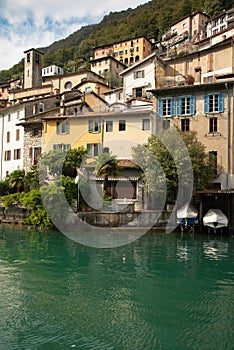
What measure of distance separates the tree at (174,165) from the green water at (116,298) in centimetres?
632

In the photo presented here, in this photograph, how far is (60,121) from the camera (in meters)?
40.6

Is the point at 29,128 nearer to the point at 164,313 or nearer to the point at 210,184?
the point at 210,184

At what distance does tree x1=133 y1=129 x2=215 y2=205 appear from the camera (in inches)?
1123

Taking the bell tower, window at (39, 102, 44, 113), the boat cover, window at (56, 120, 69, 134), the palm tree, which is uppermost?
the bell tower

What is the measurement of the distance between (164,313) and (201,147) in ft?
63.5

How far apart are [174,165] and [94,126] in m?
12.5

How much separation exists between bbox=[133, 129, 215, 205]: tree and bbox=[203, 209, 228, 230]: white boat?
2.24m

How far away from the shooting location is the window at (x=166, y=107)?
34781 millimetres

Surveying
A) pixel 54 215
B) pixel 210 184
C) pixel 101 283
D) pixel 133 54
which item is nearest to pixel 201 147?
pixel 210 184

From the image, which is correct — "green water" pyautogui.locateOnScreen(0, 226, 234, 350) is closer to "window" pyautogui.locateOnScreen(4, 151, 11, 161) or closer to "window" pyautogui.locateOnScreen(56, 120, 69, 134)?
"window" pyautogui.locateOnScreen(56, 120, 69, 134)

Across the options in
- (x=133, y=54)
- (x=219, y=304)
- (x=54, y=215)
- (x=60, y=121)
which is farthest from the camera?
(x=133, y=54)

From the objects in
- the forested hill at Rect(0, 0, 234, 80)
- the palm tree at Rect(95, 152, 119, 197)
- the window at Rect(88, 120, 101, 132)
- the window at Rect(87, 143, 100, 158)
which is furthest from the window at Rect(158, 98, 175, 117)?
the forested hill at Rect(0, 0, 234, 80)

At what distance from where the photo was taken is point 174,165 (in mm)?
28578

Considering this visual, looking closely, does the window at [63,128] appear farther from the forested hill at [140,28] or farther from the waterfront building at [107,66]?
the forested hill at [140,28]
